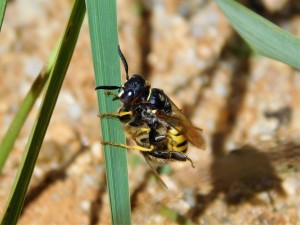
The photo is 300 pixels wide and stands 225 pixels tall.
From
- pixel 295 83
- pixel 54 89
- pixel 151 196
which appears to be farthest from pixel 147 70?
pixel 54 89

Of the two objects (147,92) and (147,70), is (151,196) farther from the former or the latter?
(147,70)

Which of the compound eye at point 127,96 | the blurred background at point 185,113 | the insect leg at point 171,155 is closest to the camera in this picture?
the compound eye at point 127,96

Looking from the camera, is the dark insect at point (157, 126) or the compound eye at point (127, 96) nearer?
the compound eye at point (127, 96)

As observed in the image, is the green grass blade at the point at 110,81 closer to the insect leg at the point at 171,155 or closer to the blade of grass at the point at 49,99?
the blade of grass at the point at 49,99

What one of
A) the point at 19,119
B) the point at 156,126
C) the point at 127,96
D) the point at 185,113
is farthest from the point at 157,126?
the point at 185,113

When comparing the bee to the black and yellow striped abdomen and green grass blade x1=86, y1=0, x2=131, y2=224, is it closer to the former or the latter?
the black and yellow striped abdomen

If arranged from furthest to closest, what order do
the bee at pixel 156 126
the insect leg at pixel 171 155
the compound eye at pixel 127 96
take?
the insect leg at pixel 171 155 → the bee at pixel 156 126 → the compound eye at pixel 127 96

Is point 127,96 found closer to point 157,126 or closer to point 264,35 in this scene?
point 157,126

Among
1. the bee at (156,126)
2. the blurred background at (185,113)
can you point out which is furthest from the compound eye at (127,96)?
the blurred background at (185,113)
